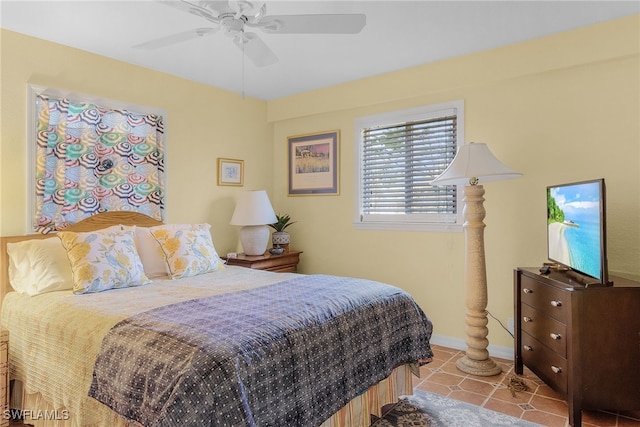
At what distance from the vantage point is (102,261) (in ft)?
7.98

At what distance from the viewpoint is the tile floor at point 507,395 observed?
2.24 m

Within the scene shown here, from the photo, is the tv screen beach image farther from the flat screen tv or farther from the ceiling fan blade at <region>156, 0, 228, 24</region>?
the ceiling fan blade at <region>156, 0, 228, 24</region>

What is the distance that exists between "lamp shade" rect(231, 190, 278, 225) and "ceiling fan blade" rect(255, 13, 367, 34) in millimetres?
2032

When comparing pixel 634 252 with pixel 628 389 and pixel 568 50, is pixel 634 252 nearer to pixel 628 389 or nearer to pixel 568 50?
pixel 628 389

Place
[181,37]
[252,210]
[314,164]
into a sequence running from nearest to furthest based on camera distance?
[181,37], [252,210], [314,164]

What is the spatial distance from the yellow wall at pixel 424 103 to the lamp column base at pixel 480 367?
391 mm

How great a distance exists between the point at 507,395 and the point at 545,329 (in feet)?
1.63

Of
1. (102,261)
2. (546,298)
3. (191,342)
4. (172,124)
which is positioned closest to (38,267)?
(102,261)

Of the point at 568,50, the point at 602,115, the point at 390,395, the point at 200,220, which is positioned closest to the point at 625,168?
the point at 602,115

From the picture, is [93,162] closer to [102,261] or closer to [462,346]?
[102,261]

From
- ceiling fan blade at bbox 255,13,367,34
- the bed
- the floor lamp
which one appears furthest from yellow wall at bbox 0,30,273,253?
the floor lamp

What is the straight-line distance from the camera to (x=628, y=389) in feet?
7.13

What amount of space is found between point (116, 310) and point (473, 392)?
225 centimetres

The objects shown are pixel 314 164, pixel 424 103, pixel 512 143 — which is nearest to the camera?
pixel 512 143
